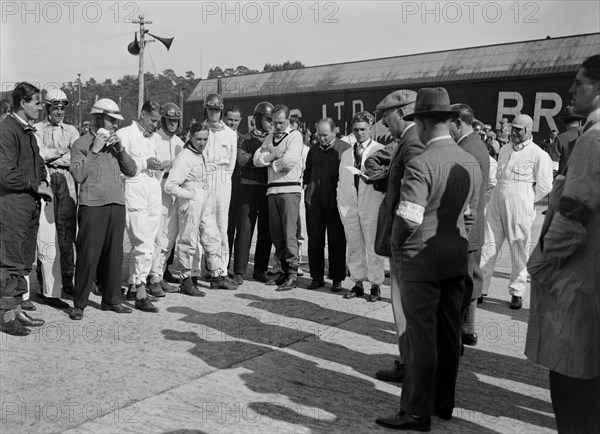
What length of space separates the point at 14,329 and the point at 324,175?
391 centimetres

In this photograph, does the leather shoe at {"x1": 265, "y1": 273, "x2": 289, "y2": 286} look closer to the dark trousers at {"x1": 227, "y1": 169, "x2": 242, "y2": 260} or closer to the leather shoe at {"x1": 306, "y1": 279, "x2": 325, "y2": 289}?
the leather shoe at {"x1": 306, "y1": 279, "x2": 325, "y2": 289}

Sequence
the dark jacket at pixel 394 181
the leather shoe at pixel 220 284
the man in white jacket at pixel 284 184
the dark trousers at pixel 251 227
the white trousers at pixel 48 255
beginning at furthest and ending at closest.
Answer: the dark trousers at pixel 251 227
the man in white jacket at pixel 284 184
the leather shoe at pixel 220 284
the white trousers at pixel 48 255
the dark jacket at pixel 394 181

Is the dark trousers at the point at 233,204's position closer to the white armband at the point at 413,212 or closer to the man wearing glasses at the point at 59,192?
the man wearing glasses at the point at 59,192

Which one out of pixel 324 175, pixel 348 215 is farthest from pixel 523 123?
pixel 324 175

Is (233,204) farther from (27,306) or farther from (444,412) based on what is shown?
(444,412)

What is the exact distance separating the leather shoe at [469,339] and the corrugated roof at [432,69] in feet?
70.2

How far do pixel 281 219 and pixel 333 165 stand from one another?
95 centimetres

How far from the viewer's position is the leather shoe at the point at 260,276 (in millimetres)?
8289

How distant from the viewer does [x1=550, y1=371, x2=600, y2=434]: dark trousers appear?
10.5 feet

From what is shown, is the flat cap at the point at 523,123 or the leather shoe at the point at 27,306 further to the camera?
the flat cap at the point at 523,123

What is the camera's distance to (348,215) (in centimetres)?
744

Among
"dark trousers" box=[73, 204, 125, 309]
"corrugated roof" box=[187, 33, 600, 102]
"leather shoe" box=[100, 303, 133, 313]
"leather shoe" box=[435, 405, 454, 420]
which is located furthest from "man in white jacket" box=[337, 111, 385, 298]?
"corrugated roof" box=[187, 33, 600, 102]

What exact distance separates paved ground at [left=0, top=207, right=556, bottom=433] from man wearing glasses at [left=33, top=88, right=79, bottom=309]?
0.45m

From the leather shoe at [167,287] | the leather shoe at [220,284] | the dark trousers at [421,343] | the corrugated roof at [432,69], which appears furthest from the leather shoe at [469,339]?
the corrugated roof at [432,69]
